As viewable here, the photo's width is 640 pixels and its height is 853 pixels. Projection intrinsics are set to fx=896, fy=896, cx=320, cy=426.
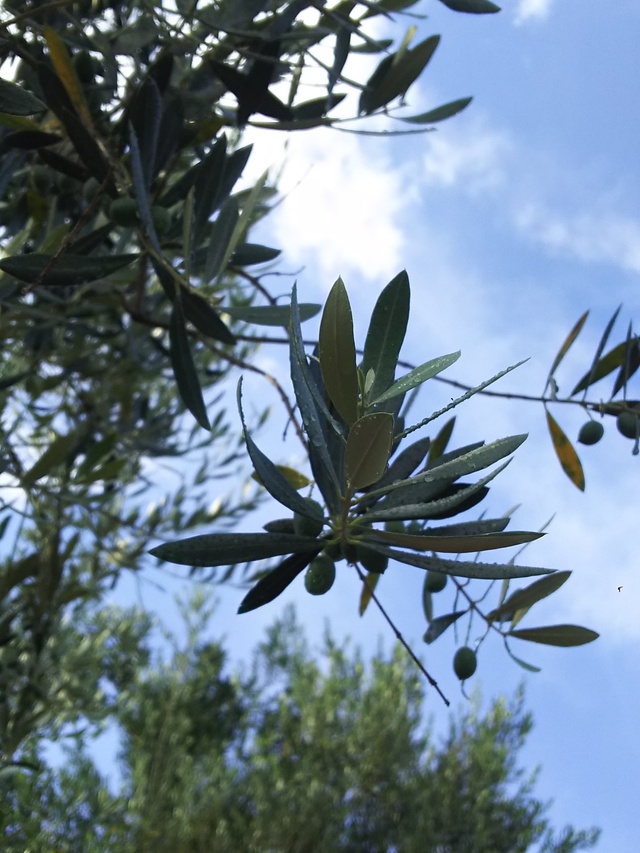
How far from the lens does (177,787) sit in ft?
26.9

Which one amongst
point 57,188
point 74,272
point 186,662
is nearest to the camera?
point 74,272

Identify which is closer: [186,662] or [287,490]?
[287,490]

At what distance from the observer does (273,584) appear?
0.83 metres

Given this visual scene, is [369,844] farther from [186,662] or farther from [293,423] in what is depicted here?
[293,423]

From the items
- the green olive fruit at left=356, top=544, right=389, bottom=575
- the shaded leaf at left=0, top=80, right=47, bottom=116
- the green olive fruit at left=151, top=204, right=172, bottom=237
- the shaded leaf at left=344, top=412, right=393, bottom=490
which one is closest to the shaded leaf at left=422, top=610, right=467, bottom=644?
the green olive fruit at left=356, top=544, right=389, bottom=575

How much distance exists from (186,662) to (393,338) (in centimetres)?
999

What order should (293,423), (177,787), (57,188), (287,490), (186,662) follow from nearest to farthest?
(287,490) → (293,423) → (57,188) → (177,787) → (186,662)

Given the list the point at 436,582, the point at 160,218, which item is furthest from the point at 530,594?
the point at 160,218

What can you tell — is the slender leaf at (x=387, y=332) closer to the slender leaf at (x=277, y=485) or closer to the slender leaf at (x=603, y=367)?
the slender leaf at (x=277, y=485)

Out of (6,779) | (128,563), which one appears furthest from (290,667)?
(6,779)

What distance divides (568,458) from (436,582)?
26 centimetres

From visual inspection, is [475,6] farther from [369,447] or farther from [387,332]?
[369,447]

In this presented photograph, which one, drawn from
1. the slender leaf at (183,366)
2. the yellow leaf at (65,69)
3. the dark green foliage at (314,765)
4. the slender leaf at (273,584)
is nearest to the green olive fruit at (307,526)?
the slender leaf at (273,584)

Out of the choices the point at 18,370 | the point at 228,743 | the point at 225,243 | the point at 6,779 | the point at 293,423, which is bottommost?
the point at 6,779
